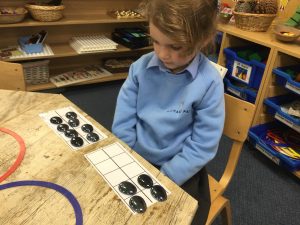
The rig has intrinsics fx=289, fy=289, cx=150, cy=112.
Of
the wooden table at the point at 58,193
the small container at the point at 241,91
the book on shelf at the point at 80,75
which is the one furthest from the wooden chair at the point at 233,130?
the book on shelf at the point at 80,75

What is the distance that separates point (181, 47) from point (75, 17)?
1.93 metres

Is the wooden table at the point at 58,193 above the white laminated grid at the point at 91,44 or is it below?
above

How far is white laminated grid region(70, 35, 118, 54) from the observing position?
241cm

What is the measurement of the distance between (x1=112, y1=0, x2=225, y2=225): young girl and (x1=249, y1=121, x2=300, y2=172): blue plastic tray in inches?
36.7

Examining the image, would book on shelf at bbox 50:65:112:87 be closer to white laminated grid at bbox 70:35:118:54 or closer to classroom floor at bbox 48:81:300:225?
white laminated grid at bbox 70:35:118:54

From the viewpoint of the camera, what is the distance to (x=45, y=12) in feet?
7.01

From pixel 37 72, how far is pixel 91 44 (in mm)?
507

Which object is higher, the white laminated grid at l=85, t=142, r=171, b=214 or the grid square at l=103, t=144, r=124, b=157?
the white laminated grid at l=85, t=142, r=171, b=214

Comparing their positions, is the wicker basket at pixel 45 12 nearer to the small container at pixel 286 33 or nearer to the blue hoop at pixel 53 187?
the small container at pixel 286 33

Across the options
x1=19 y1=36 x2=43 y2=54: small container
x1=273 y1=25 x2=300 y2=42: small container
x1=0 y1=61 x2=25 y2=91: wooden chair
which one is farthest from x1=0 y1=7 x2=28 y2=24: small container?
x1=273 y1=25 x2=300 y2=42: small container

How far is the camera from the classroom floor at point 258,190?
152 cm

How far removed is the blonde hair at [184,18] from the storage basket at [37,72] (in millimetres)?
1823

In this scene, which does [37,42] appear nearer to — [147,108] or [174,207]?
[147,108]

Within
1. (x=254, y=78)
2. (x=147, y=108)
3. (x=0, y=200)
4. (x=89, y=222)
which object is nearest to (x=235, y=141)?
(x=147, y=108)
